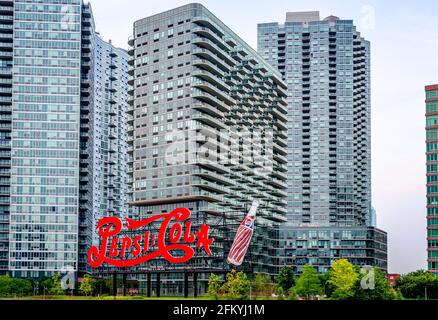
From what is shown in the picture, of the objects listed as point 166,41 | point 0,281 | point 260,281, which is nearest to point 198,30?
point 166,41

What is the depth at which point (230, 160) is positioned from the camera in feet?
655

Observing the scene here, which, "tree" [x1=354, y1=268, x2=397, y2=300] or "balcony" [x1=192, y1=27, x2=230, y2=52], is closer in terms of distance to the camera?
"tree" [x1=354, y1=268, x2=397, y2=300]

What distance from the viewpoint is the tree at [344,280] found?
12938cm

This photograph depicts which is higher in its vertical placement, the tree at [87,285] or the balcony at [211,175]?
the balcony at [211,175]

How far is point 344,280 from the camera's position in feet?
437

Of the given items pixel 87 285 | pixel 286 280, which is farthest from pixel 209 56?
pixel 87 285

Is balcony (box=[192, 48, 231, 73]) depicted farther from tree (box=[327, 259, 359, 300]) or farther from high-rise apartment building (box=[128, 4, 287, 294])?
tree (box=[327, 259, 359, 300])

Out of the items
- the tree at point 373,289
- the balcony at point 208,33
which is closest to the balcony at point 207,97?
the balcony at point 208,33

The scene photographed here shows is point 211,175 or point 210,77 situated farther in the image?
point 210,77

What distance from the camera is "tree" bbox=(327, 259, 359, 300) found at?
129375 mm

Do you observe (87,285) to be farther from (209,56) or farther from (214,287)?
(209,56)

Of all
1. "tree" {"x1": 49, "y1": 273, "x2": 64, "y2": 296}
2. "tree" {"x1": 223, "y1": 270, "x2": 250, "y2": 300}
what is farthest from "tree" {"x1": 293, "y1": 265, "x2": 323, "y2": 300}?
"tree" {"x1": 49, "y1": 273, "x2": 64, "y2": 296}

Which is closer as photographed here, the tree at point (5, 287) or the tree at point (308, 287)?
the tree at point (308, 287)

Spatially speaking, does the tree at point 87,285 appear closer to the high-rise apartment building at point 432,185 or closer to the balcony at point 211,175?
the balcony at point 211,175
